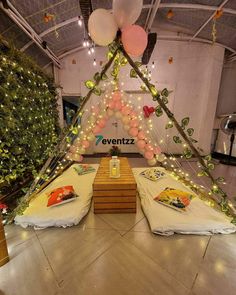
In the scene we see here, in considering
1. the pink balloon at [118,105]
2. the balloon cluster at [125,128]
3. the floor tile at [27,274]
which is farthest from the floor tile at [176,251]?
the pink balloon at [118,105]

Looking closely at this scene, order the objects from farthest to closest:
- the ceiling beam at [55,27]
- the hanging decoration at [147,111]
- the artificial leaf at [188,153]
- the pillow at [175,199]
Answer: the hanging decoration at [147,111] → the ceiling beam at [55,27] → the pillow at [175,199] → the artificial leaf at [188,153]

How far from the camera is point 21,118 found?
108 inches

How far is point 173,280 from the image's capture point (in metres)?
1.10

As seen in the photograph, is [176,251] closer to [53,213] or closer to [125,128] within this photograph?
[53,213]

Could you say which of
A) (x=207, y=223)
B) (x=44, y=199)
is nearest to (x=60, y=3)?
(x=44, y=199)

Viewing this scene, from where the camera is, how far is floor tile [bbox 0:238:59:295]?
105 cm

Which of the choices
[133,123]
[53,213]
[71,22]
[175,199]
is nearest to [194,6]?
[71,22]

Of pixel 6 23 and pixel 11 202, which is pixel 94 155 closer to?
pixel 11 202

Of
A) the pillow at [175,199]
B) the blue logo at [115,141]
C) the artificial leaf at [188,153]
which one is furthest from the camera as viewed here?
the blue logo at [115,141]

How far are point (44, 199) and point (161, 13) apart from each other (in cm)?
455

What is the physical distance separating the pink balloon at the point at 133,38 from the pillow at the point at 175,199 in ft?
5.32

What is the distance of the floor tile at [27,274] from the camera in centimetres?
105

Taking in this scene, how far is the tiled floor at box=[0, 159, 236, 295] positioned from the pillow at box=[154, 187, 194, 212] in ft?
1.03

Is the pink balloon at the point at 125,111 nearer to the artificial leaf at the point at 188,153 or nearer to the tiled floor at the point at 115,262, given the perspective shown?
the artificial leaf at the point at 188,153
